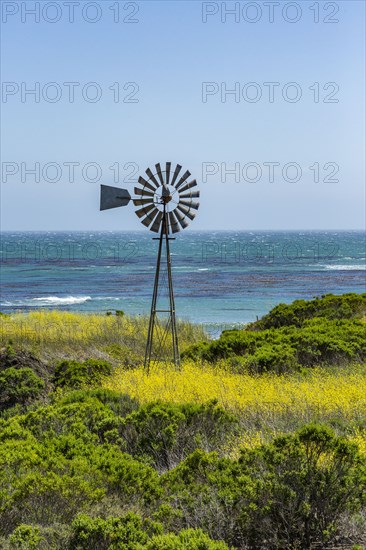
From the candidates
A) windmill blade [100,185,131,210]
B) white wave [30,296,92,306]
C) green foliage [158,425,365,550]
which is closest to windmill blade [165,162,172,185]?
windmill blade [100,185,131,210]

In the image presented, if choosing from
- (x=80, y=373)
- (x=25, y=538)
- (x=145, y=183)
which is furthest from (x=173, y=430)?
(x=145, y=183)

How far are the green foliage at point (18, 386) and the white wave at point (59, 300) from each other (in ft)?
86.2

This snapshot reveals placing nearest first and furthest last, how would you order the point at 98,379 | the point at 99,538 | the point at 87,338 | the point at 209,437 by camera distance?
1. the point at 99,538
2. the point at 209,437
3. the point at 98,379
4. the point at 87,338

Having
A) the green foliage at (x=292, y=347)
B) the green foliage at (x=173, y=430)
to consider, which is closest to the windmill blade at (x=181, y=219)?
the green foliage at (x=292, y=347)

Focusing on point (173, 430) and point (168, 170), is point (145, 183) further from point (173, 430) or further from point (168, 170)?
point (173, 430)

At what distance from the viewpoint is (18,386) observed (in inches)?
440

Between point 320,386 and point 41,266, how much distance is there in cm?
5901

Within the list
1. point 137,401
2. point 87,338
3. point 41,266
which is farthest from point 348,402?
point 41,266

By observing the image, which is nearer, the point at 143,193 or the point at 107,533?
the point at 107,533

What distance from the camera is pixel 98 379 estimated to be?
12367 mm

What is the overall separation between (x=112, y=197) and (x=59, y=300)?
2777cm

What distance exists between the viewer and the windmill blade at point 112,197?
12.6 m

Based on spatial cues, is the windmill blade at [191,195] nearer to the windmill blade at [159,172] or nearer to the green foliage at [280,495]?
the windmill blade at [159,172]

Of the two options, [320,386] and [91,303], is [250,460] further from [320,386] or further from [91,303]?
[91,303]
